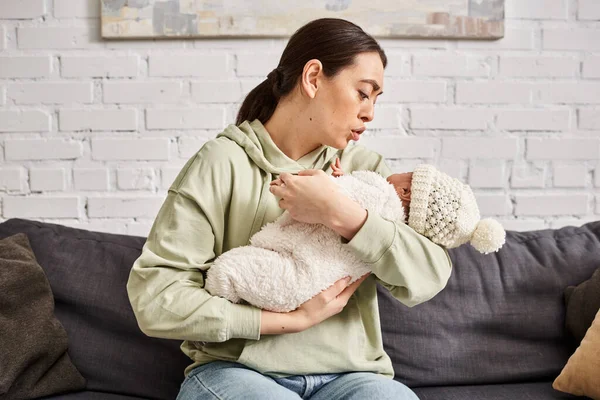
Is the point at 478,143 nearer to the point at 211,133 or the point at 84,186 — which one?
the point at 211,133

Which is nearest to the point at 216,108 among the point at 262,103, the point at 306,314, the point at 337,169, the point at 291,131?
the point at 262,103

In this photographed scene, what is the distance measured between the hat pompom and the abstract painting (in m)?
1.04

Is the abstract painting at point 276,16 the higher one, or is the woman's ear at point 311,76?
the abstract painting at point 276,16

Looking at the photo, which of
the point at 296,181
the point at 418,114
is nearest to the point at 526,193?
the point at 418,114

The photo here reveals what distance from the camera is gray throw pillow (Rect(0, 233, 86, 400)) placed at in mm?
1680

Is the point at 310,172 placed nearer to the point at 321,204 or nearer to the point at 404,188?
the point at 321,204

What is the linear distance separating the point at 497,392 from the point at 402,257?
636 mm

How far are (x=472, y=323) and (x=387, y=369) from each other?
0.47 meters

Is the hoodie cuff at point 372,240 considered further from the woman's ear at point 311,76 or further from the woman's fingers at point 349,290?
the woman's ear at point 311,76

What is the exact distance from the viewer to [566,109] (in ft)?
7.97

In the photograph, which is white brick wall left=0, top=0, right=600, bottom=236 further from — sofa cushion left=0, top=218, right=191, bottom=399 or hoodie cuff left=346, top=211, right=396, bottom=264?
hoodie cuff left=346, top=211, right=396, bottom=264

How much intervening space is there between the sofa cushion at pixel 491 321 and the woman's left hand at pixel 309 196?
0.62 metres

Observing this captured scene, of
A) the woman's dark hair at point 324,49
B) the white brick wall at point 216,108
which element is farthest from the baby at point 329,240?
the white brick wall at point 216,108

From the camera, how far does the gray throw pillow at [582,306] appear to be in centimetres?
187
